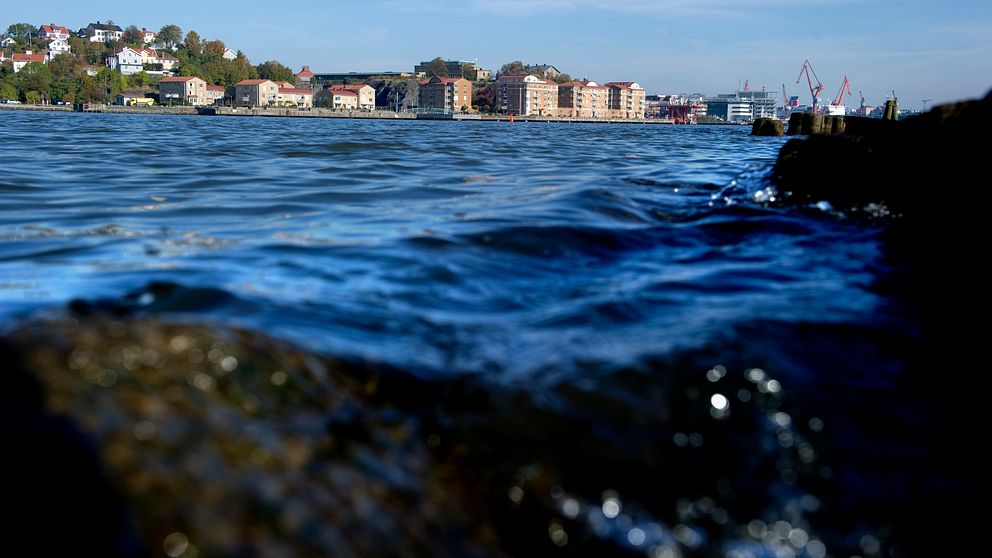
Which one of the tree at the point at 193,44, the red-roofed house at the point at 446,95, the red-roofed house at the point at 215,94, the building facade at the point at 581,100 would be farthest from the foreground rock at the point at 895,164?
the tree at the point at 193,44

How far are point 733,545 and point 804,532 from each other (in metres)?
0.19

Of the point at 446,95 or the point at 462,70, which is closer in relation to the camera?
the point at 446,95

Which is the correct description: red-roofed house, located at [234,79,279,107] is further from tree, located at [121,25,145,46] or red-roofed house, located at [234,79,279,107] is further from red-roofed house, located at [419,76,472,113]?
tree, located at [121,25,145,46]

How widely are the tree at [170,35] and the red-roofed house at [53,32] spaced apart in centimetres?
2043

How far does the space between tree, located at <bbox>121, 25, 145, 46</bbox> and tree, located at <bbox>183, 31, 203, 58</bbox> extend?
32.3 ft

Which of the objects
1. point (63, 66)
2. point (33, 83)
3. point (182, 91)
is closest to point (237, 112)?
point (182, 91)

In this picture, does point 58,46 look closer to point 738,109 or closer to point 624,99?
point 624,99

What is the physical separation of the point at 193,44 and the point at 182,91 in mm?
63584

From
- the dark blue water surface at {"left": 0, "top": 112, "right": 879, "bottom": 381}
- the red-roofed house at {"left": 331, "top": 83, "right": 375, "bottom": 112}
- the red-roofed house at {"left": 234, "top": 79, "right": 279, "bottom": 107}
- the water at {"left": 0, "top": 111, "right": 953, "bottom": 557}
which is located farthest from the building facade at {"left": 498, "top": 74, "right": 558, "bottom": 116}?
the water at {"left": 0, "top": 111, "right": 953, "bottom": 557}

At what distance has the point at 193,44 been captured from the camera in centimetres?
17688

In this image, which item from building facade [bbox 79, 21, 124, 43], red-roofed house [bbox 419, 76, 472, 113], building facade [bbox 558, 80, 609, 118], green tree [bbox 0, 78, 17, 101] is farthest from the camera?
building facade [bbox 79, 21, 124, 43]

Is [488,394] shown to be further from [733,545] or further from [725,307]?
[725,307]

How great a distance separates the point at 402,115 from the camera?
112 metres

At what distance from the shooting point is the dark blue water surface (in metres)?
3.05
